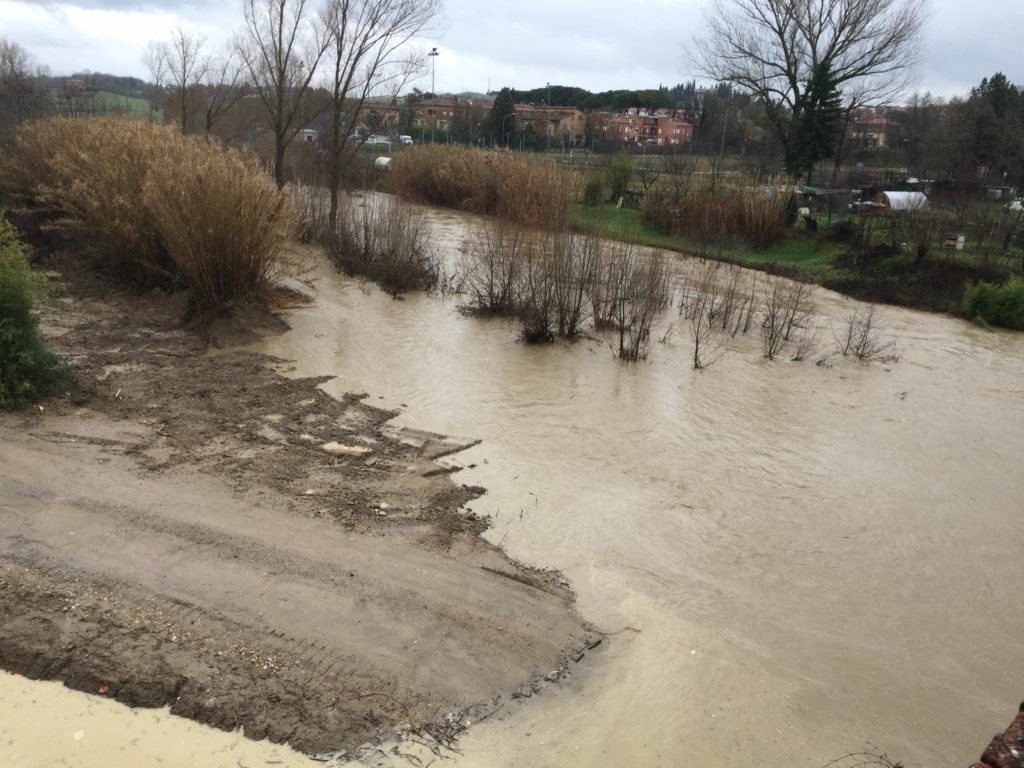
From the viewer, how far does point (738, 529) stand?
264 inches

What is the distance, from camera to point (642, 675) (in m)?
4.59

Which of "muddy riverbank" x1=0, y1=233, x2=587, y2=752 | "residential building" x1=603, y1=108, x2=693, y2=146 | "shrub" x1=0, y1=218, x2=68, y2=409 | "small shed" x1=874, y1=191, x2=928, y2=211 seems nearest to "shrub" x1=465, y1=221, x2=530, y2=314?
"muddy riverbank" x1=0, y1=233, x2=587, y2=752

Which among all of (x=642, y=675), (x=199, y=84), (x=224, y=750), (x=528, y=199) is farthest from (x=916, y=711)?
(x=199, y=84)

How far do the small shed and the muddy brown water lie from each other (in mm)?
12441

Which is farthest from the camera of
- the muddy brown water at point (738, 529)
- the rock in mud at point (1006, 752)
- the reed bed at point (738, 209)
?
the reed bed at point (738, 209)

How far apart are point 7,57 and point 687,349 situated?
38.4 meters

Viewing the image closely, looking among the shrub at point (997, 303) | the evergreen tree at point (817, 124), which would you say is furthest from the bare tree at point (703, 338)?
the evergreen tree at point (817, 124)

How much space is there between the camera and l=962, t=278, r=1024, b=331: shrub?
15961 millimetres

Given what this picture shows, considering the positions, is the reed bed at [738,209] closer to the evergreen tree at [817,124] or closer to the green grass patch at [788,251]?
the green grass patch at [788,251]

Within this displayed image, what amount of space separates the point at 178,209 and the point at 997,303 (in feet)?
51.8

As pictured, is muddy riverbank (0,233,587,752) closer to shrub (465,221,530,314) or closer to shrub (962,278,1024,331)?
shrub (465,221,530,314)

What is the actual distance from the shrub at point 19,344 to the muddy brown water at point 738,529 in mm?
2968

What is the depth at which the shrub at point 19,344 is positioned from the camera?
22.9ft

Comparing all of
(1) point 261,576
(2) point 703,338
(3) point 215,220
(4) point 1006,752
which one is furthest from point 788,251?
(4) point 1006,752
